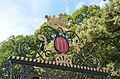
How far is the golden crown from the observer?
25.3 ft

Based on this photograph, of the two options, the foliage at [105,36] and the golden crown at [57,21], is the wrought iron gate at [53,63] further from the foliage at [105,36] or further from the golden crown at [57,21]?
the foliage at [105,36]

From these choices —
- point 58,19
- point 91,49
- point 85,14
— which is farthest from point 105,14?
point 85,14

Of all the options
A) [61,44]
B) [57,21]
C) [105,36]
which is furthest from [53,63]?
[105,36]

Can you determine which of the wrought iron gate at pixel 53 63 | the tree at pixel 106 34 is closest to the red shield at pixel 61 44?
the wrought iron gate at pixel 53 63

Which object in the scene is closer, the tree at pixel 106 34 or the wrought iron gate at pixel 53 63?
the wrought iron gate at pixel 53 63

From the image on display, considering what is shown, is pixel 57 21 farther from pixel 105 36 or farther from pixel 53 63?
pixel 105 36

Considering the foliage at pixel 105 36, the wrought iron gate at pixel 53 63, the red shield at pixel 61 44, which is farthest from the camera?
the foliage at pixel 105 36

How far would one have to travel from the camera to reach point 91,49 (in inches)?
520

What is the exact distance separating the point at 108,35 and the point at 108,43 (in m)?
0.68

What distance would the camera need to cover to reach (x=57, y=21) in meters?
7.84

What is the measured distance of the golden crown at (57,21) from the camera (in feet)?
25.3

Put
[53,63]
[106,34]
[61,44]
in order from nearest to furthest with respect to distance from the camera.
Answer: [53,63]
[61,44]
[106,34]

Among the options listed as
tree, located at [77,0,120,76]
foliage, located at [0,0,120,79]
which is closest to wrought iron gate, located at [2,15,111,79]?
foliage, located at [0,0,120,79]

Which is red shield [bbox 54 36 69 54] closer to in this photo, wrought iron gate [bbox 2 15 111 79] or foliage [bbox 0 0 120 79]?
wrought iron gate [bbox 2 15 111 79]
